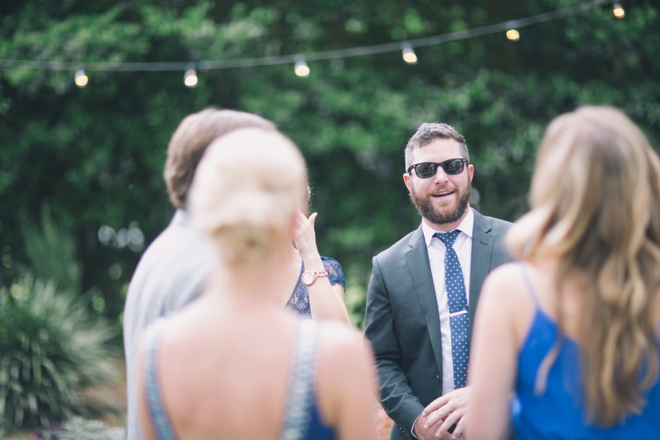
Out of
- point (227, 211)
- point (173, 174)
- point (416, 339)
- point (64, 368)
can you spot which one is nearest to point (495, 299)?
point (227, 211)

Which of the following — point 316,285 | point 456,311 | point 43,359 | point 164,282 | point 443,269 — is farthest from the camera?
point 43,359

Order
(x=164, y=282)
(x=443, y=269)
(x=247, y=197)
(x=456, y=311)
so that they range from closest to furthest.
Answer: (x=247, y=197) → (x=164, y=282) → (x=456, y=311) → (x=443, y=269)

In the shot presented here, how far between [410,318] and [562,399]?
149cm

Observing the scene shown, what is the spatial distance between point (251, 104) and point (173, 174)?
781 cm

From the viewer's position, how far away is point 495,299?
1.54m

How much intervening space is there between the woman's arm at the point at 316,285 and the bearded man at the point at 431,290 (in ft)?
1.33

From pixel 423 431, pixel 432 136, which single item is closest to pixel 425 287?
pixel 423 431

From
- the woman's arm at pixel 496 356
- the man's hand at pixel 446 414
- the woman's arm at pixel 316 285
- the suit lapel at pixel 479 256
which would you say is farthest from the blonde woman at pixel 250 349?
the suit lapel at pixel 479 256

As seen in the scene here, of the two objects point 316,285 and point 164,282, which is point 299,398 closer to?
point 164,282

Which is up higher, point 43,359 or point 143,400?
point 143,400

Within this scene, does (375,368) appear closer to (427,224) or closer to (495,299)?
(427,224)

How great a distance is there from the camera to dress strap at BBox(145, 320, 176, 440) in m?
1.45

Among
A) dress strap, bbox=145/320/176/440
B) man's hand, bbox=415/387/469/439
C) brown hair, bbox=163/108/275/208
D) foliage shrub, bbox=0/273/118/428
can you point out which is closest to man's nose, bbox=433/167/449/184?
man's hand, bbox=415/387/469/439

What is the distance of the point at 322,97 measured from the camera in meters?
9.97
